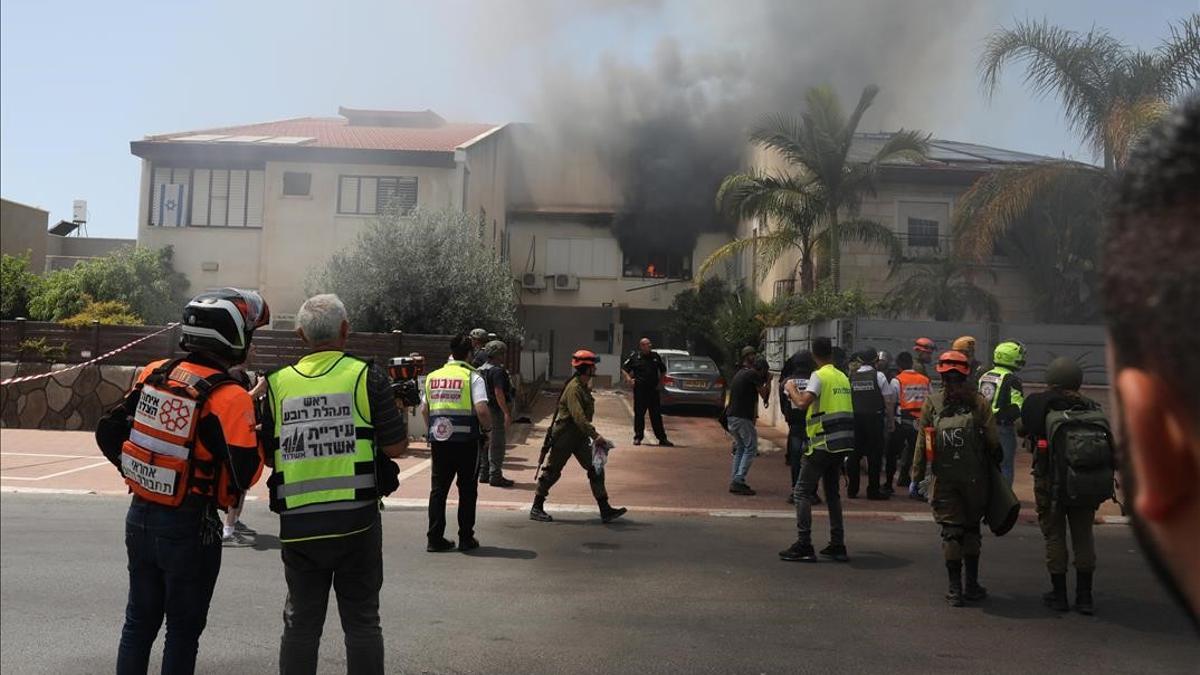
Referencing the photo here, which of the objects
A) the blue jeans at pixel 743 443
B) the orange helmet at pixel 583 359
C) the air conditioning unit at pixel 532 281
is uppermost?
the air conditioning unit at pixel 532 281

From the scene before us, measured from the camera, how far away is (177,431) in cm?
293

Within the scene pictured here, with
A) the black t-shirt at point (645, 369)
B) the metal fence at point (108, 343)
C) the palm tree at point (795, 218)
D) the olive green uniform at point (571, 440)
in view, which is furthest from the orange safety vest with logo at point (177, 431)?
the palm tree at point (795, 218)

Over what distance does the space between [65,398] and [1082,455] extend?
46.2 feet

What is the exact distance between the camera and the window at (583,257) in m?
29.4

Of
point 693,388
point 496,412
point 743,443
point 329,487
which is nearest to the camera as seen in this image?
point 329,487

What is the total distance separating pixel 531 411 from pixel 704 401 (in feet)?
12.1

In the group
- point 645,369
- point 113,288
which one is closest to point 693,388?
point 645,369

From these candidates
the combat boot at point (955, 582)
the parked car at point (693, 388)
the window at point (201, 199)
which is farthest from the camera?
the window at point (201, 199)

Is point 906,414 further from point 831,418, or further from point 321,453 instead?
point 321,453

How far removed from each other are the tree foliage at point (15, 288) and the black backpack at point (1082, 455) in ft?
60.0

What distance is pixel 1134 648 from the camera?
446cm

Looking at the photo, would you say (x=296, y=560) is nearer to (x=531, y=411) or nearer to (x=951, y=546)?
(x=951, y=546)

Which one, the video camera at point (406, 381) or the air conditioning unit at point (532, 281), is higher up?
the air conditioning unit at point (532, 281)

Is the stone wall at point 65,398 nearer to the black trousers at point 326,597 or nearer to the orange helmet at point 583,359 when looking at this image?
the orange helmet at point 583,359
